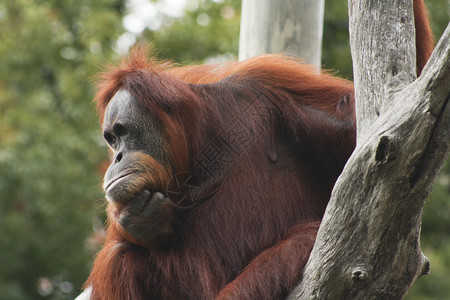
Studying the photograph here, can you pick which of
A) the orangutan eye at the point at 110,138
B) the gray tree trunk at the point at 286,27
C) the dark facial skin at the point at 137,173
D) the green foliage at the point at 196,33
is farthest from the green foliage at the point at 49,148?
the dark facial skin at the point at 137,173

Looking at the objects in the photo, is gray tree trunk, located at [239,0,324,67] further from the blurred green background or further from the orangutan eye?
the blurred green background

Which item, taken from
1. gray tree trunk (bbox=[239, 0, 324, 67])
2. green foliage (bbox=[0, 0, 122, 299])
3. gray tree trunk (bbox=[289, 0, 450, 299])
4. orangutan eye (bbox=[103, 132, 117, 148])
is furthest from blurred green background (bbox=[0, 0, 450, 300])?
gray tree trunk (bbox=[289, 0, 450, 299])

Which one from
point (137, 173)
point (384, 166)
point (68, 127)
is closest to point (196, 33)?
point (68, 127)

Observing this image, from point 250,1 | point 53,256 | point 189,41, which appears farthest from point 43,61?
point 250,1

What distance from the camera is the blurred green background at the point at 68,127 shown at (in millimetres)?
10617

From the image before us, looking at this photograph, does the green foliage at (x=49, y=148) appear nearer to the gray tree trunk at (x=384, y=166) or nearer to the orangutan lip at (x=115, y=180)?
the orangutan lip at (x=115, y=180)

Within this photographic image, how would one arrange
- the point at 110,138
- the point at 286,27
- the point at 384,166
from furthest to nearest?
the point at 286,27 < the point at 110,138 < the point at 384,166

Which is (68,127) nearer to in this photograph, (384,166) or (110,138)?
(110,138)

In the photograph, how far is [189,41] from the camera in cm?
1206

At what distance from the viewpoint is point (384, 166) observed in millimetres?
2549

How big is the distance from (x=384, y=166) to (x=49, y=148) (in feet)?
29.7

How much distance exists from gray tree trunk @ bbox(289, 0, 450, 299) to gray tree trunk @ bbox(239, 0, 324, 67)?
72.3 inches

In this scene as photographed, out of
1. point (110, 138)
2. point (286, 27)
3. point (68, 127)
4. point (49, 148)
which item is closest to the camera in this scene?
point (110, 138)

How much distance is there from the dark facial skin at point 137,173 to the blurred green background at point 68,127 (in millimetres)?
6058
